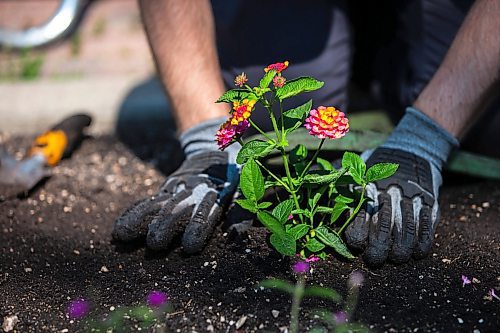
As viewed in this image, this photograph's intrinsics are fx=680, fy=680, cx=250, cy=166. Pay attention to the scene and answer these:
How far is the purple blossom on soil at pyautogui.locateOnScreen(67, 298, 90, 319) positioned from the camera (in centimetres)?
147

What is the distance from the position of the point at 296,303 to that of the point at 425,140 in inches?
23.0

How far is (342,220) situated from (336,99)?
71 cm

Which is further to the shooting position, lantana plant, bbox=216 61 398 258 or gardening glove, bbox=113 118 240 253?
gardening glove, bbox=113 118 240 253

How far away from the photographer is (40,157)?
2199 millimetres

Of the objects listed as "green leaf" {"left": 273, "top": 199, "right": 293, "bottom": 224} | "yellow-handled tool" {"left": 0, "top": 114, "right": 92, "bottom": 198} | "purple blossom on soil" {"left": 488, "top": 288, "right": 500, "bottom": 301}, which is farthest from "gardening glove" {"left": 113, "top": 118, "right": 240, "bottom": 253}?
"purple blossom on soil" {"left": 488, "top": 288, "right": 500, "bottom": 301}

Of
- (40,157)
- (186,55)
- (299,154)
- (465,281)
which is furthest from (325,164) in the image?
(40,157)

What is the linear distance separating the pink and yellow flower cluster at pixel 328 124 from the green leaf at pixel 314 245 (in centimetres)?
27

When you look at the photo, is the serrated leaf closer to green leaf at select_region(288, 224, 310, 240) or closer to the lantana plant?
the lantana plant

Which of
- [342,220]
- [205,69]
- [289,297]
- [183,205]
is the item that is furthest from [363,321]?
[205,69]

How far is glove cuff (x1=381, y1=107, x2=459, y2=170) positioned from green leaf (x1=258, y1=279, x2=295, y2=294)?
482mm

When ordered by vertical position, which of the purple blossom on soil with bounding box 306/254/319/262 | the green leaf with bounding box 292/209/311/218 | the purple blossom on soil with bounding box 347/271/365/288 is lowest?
the purple blossom on soil with bounding box 347/271/365/288

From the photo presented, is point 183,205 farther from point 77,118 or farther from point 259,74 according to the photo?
point 77,118

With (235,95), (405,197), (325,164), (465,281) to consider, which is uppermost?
(235,95)

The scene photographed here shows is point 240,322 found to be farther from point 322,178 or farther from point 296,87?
point 296,87
